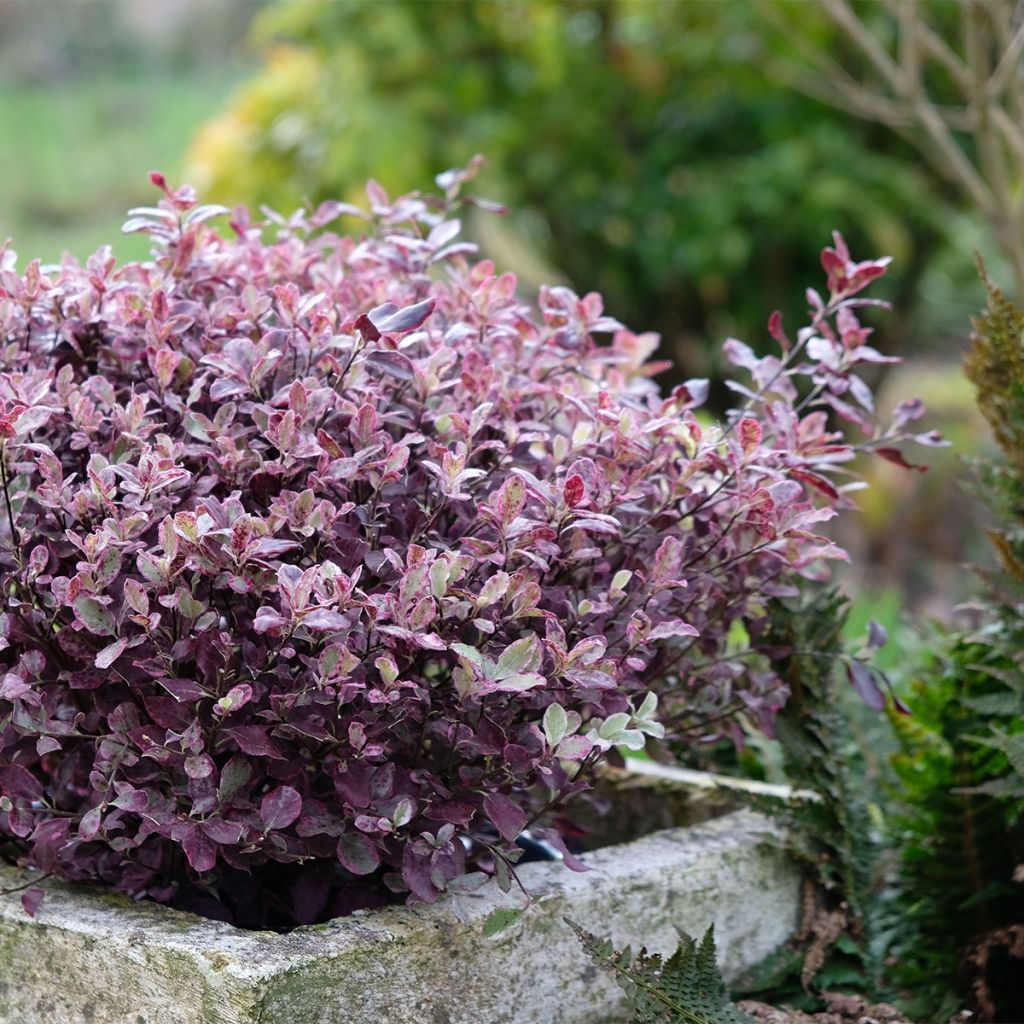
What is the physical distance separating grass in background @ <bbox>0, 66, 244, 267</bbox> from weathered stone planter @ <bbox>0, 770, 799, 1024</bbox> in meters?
7.87

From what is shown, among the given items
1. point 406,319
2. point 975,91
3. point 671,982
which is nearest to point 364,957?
point 671,982

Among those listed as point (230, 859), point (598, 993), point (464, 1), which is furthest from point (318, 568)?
point (464, 1)

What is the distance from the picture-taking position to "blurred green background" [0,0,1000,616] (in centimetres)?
616

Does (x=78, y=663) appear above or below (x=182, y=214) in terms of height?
below

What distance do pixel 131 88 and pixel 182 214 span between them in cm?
1130

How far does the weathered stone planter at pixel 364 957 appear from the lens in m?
1.39

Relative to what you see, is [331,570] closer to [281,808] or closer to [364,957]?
[281,808]

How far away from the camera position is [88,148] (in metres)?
11.2

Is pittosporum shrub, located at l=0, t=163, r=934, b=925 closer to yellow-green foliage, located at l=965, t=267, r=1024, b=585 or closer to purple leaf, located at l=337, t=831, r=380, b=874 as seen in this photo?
purple leaf, located at l=337, t=831, r=380, b=874

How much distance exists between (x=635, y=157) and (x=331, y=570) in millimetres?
5629

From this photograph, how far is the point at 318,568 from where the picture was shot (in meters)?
1.39

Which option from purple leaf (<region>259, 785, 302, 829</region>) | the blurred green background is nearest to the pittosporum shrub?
purple leaf (<region>259, 785, 302, 829</region>)

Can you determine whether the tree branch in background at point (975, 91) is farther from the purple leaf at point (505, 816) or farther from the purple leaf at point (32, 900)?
the purple leaf at point (32, 900)

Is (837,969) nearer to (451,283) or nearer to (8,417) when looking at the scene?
(451,283)
